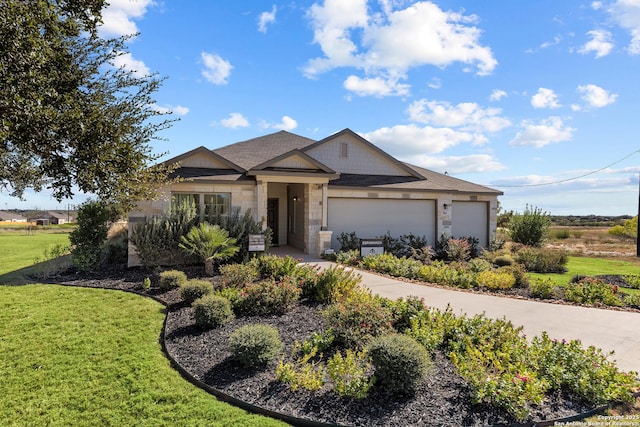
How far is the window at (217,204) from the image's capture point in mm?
12781

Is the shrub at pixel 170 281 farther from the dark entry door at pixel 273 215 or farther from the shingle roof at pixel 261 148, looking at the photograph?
the dark entry door at pixel 273 215

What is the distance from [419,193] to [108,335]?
1359 cm

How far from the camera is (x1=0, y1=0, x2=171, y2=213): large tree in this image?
4.54m

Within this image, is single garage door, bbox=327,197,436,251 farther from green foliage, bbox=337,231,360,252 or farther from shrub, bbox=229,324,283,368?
shrub, bbox=229,324,283,368

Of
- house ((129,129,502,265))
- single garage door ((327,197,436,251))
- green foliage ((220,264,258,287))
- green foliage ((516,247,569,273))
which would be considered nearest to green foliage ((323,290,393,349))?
green foliage ((220,264,258,287))

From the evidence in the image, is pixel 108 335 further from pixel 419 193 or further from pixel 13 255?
pixel 13 255

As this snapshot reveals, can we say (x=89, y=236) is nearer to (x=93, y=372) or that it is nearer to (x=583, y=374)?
(x=93, y=372)

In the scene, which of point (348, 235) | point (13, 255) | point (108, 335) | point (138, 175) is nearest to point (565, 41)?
point (348, 235)

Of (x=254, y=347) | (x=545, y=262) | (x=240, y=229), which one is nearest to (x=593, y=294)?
(x=545, y=262)

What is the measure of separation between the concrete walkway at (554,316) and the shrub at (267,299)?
2.52m

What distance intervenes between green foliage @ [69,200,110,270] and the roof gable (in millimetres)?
8779

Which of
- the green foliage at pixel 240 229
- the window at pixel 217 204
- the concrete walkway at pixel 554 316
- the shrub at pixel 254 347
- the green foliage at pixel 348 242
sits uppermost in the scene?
the window at pixel 217 204

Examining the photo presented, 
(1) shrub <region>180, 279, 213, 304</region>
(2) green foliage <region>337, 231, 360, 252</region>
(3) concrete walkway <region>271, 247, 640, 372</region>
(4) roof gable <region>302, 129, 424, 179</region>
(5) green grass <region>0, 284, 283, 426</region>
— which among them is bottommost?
(5) green grass <region>0, 284, 283, 426</region>

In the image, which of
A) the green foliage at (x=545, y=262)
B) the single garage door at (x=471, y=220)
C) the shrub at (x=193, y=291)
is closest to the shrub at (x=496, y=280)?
the green foliage at (x=545, y=262)
